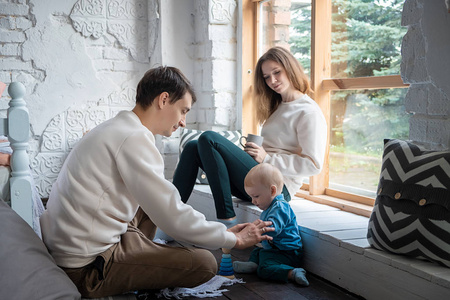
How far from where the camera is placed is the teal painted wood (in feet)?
6.28

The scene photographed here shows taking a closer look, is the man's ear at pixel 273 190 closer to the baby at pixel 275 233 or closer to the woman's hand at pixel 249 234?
the baby at pixel 275 233

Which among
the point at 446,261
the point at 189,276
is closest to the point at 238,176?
the point at 189,276

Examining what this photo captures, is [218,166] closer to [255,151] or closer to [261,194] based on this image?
[255,151]

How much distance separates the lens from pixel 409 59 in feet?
7.34

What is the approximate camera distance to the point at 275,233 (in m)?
2.38

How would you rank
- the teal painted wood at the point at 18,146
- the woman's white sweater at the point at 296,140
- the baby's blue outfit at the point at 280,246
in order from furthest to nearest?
the woman's white sweater at the point at 296,140 → the baby's blue outfit at the point at 280,246 → the teal painted wood at the point at 18,146

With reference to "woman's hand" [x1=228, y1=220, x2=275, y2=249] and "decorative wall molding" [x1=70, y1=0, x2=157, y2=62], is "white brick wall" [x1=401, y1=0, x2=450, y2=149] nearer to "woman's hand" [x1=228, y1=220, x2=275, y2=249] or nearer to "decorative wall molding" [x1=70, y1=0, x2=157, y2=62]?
"woman's hand" [x1=228, y1=220, x2=275, y2=249]

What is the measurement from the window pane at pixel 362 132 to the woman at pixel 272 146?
0.23m

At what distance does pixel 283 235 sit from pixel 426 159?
0.83m

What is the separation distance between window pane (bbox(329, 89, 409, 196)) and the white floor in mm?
247

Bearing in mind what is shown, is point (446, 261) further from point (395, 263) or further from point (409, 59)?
point (409, 59)

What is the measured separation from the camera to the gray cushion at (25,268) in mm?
1566

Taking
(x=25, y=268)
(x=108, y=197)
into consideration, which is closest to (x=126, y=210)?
(x=108, y=197)

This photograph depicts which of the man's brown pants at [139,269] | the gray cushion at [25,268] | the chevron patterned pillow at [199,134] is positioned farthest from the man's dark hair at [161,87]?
the chevron patterned pillow at [199,134]
